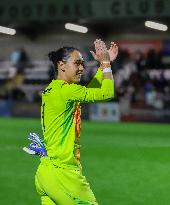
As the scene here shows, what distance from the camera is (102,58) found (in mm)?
4820

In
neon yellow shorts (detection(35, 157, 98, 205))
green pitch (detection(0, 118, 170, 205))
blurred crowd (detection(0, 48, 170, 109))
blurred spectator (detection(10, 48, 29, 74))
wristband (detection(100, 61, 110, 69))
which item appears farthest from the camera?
blurred spectator (detection(10, 48, 29, 74))

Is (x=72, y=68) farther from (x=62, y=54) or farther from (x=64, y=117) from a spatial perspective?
(x=64, y=117)

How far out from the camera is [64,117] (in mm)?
4758

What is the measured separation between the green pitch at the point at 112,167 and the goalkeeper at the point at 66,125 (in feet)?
11.6

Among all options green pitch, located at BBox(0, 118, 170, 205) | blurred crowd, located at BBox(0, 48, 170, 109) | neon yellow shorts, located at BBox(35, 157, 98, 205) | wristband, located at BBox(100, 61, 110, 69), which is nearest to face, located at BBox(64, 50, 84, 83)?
wristband, located at BBox(100, 61, 110, 69)

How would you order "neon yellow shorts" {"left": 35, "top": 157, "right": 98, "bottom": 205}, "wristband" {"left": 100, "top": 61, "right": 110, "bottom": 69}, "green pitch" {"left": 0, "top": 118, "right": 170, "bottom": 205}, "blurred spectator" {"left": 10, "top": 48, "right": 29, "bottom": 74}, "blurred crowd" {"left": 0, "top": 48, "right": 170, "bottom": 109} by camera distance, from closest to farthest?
"neon yellow shorts" {"left": 35, "top": 157, "right": 98, "bottom": 205}, "wristband" {"left": 100, "top": 61, "right": 110, "bottom": 69}, "green pitch" {"left": 0, "top": 118, "right": 170, "bottom": 205}, "blurred crowd" {"left": 0, "top": 48, "right": 170, "bottom": 109}, "blurred spectator" {"left": 10, "top": 48, "right": 29, "bottom": 74}

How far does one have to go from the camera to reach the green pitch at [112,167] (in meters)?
8.69

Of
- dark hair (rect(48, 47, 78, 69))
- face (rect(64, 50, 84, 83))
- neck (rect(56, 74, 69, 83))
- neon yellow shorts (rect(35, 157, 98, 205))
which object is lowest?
neon yellow shorts (rect(35, 157, 98, 205))

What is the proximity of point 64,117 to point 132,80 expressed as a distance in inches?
975

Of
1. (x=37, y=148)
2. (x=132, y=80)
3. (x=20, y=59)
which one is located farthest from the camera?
(x=20, y=59)

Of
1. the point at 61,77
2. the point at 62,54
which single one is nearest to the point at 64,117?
the point at 61,77

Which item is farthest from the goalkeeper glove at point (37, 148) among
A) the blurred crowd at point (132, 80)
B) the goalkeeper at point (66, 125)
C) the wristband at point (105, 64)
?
the blurred crowd at point (132, 80)

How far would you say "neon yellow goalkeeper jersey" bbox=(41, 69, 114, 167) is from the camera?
15.3 feet

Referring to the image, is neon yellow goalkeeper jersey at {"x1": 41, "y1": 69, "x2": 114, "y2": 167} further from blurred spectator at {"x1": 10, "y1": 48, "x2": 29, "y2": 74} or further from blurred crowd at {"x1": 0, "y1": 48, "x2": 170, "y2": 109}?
blurred spectator at {"x1": 10, "y1": 48, "x2": 29, "y2": 74}
